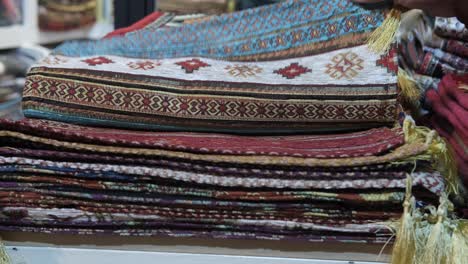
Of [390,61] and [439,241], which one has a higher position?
[390,61]

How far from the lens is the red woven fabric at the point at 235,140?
0.48 m

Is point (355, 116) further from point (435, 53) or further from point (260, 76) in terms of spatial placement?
point (435, 53)

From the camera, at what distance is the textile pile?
159 cm

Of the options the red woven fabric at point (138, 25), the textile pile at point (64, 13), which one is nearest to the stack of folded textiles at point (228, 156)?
the red woven fabric at point (138, 25)

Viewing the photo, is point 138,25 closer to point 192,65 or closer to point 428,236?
point 192,65

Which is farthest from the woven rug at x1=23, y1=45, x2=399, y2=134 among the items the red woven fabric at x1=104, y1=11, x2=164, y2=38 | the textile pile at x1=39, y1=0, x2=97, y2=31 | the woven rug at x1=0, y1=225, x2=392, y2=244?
the textile pile at x1=39, y1=0, x2=97, y2=31

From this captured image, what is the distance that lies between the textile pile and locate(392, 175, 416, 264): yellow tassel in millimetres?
1326

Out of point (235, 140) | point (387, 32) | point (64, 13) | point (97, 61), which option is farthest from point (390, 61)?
→ point (64, 13)

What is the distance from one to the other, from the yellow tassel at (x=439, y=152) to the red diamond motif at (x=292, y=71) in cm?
11

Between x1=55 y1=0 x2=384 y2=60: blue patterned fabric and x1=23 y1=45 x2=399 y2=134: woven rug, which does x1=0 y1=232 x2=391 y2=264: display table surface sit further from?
x1=55 y1=0 x2=384 y2=60: blue patterned fabric

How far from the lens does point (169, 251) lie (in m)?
0.50

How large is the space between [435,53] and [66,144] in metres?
0.44

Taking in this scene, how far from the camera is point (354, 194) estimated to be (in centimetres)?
47

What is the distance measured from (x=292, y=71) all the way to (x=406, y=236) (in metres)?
0.20
